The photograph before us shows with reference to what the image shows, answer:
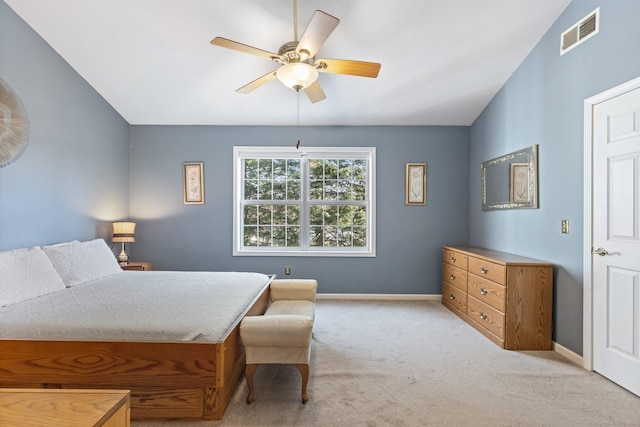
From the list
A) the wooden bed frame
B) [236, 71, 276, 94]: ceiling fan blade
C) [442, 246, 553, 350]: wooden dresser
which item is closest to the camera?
the wooden bed frame

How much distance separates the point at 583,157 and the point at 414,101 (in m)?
1.96

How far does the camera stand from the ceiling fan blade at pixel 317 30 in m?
2.01

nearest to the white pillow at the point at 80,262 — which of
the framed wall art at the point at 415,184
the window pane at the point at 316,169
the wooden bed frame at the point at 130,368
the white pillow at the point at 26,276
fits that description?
the white pillow at the point at 26,276

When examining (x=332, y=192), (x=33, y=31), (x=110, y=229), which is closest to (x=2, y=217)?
(x=110, y=229)

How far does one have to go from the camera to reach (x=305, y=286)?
3102 millimetres

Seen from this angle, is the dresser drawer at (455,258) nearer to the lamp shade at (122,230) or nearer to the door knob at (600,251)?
the door knob at (600,251)

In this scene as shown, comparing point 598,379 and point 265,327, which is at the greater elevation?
point 265,327

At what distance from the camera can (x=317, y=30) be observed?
2.14 meters

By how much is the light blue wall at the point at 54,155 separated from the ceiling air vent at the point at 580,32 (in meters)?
4.74

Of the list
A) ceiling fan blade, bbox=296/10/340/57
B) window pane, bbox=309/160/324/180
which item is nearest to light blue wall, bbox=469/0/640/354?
ceiling fan blade, bbox=296/10/340/57

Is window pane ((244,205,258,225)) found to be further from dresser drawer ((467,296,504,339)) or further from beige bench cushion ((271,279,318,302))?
dresser drawer ((467,296,504,339))

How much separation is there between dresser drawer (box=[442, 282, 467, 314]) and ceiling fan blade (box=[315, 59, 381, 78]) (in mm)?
2627

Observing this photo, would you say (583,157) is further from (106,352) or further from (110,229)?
(110,229)

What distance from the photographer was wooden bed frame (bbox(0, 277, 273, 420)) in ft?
5.87
